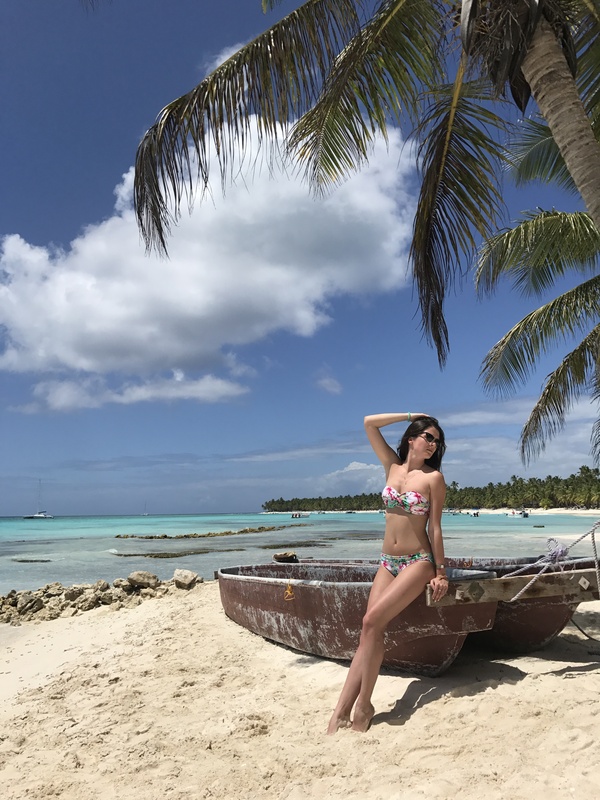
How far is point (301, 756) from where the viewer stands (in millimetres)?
3482

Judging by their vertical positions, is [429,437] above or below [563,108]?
below

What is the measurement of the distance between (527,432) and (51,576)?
14.9m

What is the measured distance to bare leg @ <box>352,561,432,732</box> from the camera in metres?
3.63

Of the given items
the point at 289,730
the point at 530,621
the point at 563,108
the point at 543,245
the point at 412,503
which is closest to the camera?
the point at 412,503

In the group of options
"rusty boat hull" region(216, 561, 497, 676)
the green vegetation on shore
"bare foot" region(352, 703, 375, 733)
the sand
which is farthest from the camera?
the green vegetation on shore

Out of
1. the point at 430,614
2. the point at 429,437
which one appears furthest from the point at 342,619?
the point at 429,437

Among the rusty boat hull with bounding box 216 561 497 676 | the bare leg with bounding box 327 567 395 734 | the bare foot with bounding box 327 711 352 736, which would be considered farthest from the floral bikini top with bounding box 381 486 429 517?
the bare foot with bounding box 327 711 352 736

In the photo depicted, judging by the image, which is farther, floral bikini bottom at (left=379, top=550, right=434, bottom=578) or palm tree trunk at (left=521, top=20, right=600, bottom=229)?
palm tree trunk at (left=521, top=20, right=600, bottom=229)

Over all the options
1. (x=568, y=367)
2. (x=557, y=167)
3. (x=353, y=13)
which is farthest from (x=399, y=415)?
(x=568, y=367)

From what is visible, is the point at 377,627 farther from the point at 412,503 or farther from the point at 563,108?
the point at 563,108

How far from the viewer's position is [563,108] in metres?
4.27

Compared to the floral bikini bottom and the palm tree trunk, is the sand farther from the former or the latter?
the palm tree trunk

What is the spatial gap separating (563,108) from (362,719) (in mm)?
4536

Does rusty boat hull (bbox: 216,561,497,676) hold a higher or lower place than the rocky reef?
higher
